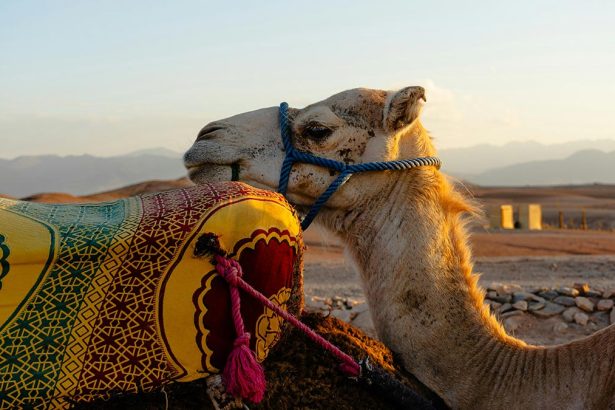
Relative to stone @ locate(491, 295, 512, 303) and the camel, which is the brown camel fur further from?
stone @ locate(491, 295, 512, 303)

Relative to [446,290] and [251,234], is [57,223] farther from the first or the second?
[446,290]

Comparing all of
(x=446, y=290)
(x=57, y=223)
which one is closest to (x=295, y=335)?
(x=446, y=290)

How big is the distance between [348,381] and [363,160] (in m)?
1.20

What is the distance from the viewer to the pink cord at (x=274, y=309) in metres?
2.53

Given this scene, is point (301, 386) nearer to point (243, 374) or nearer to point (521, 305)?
point (243, 374)

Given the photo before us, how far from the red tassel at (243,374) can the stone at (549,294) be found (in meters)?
7.04

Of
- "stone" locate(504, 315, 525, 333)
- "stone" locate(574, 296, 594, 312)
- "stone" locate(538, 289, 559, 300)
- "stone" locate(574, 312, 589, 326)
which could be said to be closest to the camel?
"stone" locate(504, 315, 525, 333)

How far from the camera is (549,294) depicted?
351 inches

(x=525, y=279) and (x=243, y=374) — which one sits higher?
Answer: (x=243, y=374)

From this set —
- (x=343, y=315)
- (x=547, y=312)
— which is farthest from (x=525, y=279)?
(x=343, y=315)

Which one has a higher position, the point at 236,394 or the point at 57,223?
the point at 57,223

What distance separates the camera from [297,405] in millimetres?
2738

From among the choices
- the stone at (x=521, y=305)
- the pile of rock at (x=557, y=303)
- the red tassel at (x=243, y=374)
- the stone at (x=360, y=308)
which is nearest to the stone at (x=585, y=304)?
the pile of rock at (x=557, y=303)

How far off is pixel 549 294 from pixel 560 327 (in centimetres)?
80
